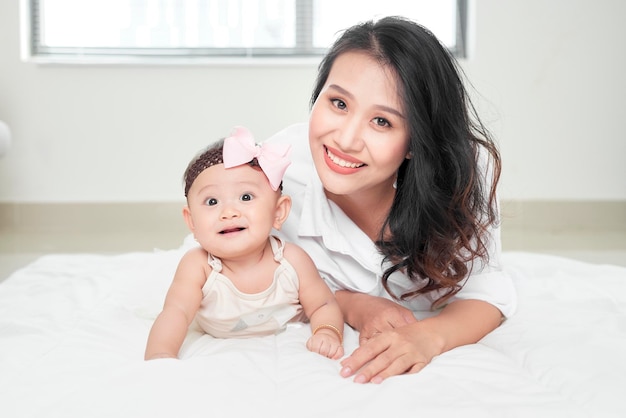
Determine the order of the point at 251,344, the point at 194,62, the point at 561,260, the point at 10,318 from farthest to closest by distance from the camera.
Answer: the point at 194,62 < the point at 561,260 < the point at 10,318 < the point at 251,344

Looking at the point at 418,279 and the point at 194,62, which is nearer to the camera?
the point at 418,279

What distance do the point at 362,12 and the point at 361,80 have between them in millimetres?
2787

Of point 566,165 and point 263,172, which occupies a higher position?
point 263,172

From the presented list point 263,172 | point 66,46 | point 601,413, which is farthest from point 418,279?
point 66,46

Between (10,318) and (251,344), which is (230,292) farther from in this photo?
(10,318)

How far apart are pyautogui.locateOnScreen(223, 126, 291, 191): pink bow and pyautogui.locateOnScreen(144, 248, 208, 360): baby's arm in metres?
0.18

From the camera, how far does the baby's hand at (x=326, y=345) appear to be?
1162mm

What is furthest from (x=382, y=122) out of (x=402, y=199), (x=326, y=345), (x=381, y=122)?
(x=326, y=345)

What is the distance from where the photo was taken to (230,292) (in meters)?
1.27

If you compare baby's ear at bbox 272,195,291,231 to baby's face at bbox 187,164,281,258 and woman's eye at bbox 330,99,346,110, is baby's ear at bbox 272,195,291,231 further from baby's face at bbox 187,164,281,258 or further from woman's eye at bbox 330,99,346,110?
woman's eye at bbox 330,99,346,110

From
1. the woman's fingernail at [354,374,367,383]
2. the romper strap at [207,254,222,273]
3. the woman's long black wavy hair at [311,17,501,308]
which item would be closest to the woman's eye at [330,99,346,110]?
the woman's long black wavy hair at [311,17,501,308]

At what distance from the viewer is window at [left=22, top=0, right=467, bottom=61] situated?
12.5ft

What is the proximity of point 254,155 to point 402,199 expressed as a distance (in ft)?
1.13

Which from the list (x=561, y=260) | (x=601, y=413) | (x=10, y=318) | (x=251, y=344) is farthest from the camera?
(x=561, y=260)
